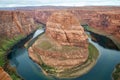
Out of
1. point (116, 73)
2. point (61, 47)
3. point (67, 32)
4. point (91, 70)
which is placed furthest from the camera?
point (67, 32)

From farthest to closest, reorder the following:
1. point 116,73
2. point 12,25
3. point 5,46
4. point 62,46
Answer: point 12,25
point 5,46
point 62,46
point 116,73

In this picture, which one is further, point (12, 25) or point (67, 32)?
point (12, 25)

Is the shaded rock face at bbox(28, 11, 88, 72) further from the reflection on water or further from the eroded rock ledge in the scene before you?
the reflection on water

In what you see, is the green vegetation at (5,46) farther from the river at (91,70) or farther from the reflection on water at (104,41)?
the reflection on water at (104,41)

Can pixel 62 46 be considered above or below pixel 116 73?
above

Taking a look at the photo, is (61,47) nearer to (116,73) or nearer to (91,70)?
(91,70)

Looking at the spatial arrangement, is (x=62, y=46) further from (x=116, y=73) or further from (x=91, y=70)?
(x=116, y=73)

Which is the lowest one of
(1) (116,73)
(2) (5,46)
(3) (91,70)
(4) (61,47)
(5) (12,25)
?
(2) (5,46)

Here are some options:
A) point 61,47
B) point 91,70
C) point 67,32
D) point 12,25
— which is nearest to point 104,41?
point 67,32

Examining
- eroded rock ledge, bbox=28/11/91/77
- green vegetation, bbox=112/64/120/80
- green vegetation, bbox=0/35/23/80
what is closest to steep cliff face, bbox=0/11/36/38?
green vegetation, bbox=0/35/23/80
